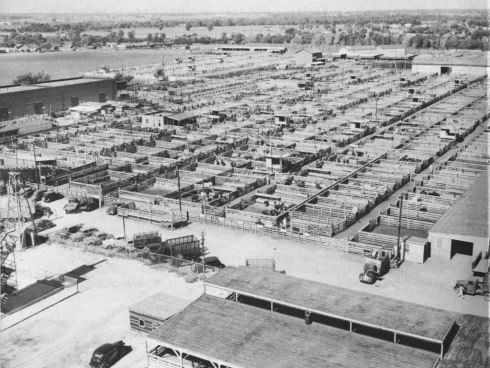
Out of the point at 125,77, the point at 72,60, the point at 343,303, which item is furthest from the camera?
the point at 72,60

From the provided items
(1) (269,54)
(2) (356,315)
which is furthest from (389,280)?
(1) (269,54)

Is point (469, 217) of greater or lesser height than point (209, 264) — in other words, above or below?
above

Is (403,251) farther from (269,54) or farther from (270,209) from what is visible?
(269,54)

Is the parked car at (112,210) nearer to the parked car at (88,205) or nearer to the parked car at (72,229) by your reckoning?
the parked car at (88,205)

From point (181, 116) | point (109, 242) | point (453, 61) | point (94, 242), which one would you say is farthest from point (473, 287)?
point (453, 61)

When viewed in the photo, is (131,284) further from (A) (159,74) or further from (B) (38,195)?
(A) (159,74)

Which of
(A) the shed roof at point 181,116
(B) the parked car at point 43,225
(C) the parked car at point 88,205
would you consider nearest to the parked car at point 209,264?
(B) the parked car at point 43,225

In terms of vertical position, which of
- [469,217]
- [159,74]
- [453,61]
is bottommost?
[469,217]
